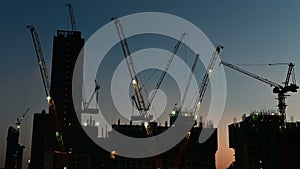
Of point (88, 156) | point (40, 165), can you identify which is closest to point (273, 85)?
point (88, 156)

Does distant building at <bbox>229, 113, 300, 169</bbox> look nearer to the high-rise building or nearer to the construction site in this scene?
the construction site

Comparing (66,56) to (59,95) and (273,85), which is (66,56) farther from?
(273,85)

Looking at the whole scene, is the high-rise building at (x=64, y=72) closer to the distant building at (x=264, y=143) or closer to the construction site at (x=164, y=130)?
the construction site at (x=164, y=130)

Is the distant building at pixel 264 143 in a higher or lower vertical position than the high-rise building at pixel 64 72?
lower

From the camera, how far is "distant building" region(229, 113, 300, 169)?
134 m

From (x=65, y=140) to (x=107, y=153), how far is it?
16.9 meters

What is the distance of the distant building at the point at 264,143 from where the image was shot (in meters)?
134

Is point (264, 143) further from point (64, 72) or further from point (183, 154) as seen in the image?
point (64, 72)

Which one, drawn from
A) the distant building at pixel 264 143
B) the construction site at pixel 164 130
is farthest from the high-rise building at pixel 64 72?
the distant building at pixel 264 143

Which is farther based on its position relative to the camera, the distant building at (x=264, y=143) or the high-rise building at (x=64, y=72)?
the high-rise building at (x=64, y=72)

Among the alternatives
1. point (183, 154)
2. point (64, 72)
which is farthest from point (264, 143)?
point (64, 72)

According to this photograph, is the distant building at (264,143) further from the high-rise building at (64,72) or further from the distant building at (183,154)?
the high-rise building at (64,72)

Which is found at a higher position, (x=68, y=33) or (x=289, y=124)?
(x=68, y=33)

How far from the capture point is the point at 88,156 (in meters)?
146
